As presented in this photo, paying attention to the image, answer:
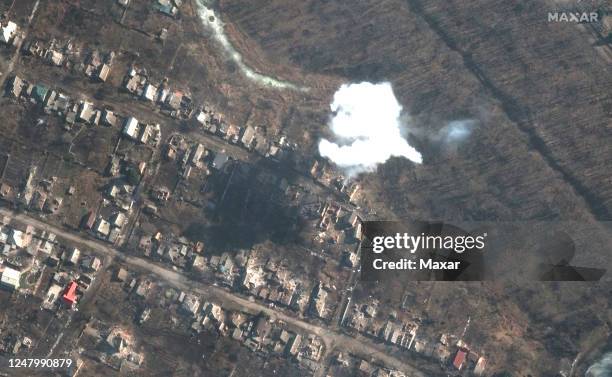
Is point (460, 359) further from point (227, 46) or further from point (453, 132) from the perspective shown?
point (227, 46)

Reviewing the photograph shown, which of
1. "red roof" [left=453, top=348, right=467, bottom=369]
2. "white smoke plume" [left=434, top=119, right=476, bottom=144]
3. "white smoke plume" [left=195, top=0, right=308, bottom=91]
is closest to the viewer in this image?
"red roof" [left=453, top=348, right=467, bottom=369]

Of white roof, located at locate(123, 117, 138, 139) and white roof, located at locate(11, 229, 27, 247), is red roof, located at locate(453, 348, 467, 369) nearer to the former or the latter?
white roof, located at locate(123, 117, 138, 139)

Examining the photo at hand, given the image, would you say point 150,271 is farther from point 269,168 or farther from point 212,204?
point 269,168

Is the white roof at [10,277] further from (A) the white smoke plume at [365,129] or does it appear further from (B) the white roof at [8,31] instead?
(A) the white smoke plume at [365,129]

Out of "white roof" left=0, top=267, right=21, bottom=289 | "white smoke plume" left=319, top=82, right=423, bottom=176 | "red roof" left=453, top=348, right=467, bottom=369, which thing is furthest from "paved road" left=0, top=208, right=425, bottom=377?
"white smoke plume" left=319, top=82, right=423, bottom=176

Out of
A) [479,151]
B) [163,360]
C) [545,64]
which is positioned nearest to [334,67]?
[479,151]

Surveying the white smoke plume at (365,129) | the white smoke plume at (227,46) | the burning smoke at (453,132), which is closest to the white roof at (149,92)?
the white smoke plume at (227,46)

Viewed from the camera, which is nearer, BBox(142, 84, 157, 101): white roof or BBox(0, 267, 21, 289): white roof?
BBox(0, 267, 21, 289): white roof
